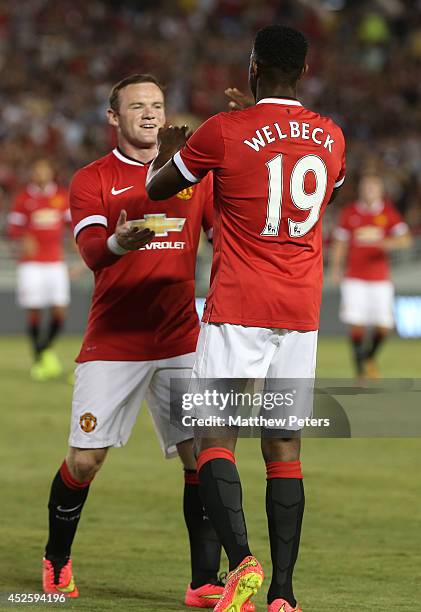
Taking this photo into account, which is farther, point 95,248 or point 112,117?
point 112,117

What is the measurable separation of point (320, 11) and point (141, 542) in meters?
23.8

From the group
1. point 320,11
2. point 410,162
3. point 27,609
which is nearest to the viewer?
point 27,609

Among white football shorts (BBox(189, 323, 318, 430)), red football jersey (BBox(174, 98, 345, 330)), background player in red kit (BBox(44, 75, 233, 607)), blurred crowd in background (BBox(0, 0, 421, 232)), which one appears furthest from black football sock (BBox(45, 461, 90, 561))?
blurred crowd in background (BBox(0, 0, 421, 232))

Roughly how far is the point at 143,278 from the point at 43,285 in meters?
10.4

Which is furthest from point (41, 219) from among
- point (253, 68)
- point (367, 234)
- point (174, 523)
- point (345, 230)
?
point (253, 68)

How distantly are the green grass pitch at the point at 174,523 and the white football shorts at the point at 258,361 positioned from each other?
1.01 meters

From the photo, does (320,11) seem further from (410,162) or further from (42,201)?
(42,201)

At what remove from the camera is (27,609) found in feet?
17.1

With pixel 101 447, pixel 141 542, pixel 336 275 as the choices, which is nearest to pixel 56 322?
pixel 336 275

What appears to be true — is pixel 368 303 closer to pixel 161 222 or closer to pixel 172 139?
pixel 161 222

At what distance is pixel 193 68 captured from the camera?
26.6 m

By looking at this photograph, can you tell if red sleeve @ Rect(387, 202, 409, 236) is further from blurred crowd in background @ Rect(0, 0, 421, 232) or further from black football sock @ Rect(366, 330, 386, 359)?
blurred crowd in background @ Rect(0, 0, 421, 232)

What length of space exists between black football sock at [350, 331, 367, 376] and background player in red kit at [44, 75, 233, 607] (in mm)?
8892

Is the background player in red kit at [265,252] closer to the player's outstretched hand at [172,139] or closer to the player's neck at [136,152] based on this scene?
the player's outstretched hand at [172,139]
